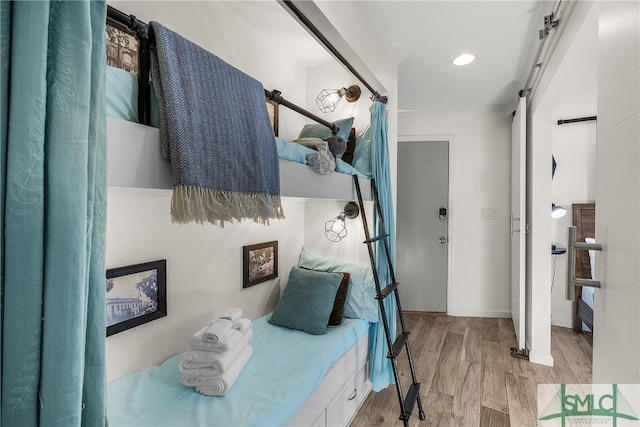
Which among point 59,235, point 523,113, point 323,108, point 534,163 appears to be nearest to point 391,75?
point 323,108

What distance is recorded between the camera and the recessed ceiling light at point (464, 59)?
282 cm

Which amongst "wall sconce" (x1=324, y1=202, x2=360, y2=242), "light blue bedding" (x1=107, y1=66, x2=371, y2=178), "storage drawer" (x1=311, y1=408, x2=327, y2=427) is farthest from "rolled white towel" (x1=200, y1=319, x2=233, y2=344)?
"wall sconce" (x1=324, y1=202, x2=360, y2=242)

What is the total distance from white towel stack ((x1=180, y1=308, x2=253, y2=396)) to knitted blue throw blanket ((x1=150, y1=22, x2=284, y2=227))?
2.23 ft

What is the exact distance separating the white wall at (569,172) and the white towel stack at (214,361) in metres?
3.62

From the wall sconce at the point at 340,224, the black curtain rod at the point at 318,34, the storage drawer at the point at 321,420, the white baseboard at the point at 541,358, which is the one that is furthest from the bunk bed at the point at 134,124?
the white baseboard at the point at 541,358

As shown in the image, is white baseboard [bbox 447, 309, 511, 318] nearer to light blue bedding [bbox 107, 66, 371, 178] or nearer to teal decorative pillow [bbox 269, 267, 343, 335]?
teal decorative pillow [bbox 269, 267, 343, 335]

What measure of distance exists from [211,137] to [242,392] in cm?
108

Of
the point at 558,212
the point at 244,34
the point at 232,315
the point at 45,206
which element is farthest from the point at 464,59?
the point at 45,206

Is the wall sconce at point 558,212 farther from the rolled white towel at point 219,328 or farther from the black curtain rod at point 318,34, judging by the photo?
the rolled white towel at point 219,328

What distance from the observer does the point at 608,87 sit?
94 centimetres

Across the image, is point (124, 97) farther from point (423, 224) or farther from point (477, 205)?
point (477, 205)

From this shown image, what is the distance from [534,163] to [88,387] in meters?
3.33

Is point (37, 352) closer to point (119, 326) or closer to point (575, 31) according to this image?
point (119, 326)

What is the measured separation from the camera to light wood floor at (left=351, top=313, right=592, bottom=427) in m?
2.22
